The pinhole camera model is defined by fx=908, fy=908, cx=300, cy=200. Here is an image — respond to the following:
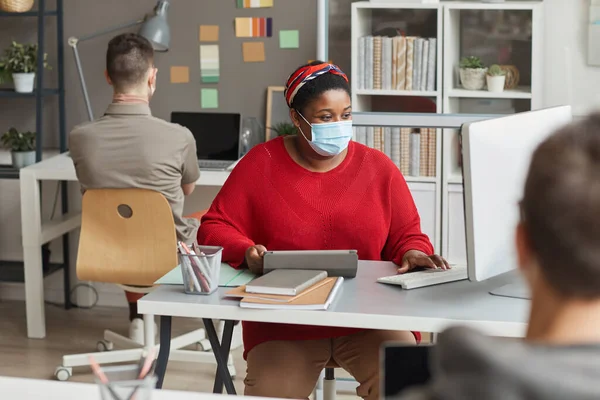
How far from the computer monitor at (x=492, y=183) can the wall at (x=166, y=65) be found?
2.38 m

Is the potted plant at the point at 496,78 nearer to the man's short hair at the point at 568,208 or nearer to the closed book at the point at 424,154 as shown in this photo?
the closed book at the point at 424,154

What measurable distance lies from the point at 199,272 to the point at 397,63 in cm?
212

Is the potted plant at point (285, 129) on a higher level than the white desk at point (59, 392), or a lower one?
higher

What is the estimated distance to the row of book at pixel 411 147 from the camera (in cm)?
387

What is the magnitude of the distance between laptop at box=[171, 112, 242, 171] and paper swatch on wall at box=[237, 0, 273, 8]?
0.53 meters

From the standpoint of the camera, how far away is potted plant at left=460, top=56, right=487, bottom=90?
12.6ft

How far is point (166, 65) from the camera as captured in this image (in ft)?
14.4

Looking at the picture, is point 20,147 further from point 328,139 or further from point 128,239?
point 328,139

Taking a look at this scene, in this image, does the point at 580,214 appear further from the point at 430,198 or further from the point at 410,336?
the point at 430,198

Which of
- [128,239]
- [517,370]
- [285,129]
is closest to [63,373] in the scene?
[128,239]

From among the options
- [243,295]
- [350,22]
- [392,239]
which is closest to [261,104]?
[350,22]

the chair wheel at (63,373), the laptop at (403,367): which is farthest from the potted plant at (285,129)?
the laptop at (403,367)

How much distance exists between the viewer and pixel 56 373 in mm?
3438

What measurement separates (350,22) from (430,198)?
83 cm
